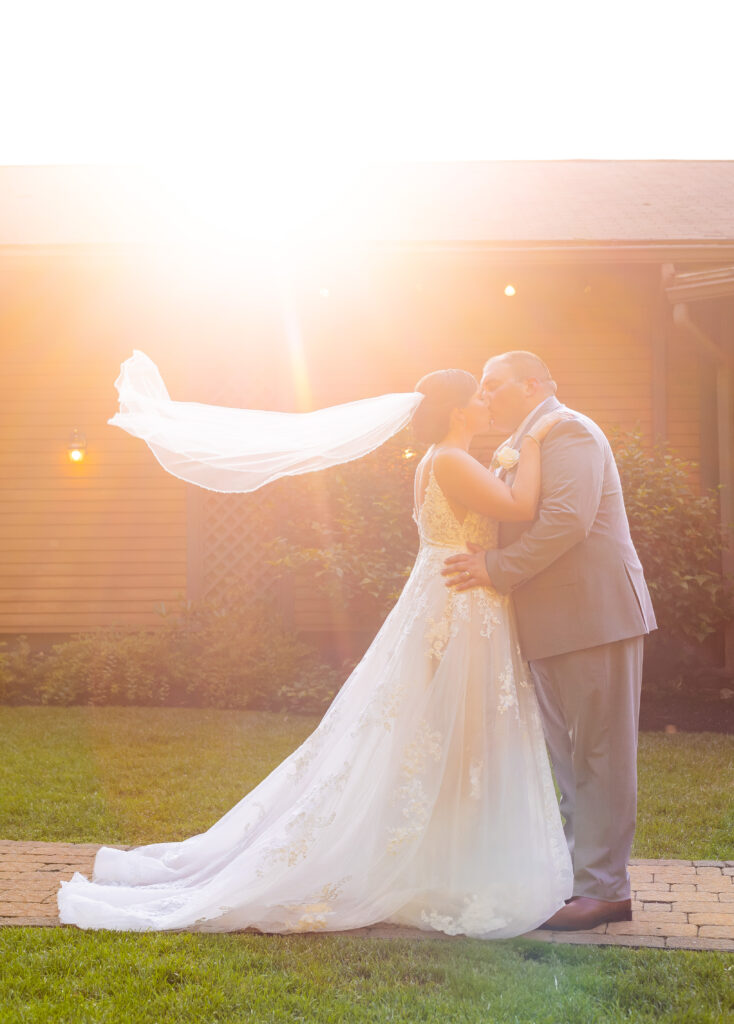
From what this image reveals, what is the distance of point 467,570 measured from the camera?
4012mm

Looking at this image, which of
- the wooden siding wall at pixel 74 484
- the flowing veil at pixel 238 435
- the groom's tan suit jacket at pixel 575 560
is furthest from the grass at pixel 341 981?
the wooden siding wall at pixel 74 484

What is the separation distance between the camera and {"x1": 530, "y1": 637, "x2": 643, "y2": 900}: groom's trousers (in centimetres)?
375

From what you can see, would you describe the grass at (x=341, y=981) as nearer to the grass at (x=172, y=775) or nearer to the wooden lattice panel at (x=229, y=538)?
the grass at (x=172, y=775)

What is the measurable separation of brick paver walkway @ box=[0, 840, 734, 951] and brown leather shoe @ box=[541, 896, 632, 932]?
27mm

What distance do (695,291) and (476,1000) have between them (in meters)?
7.36

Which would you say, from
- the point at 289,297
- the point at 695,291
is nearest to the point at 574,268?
the point at 695,291

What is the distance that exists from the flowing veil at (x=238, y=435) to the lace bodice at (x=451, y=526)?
1.55 ft

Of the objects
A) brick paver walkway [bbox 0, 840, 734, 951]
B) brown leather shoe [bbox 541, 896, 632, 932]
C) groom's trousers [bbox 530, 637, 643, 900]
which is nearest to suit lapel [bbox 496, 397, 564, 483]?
groom's trousers [bbox 530, 637, 643, 900]

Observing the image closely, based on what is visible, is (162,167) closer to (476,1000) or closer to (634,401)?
(634,401)

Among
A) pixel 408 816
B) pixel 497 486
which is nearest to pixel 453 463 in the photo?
pixel 497 486

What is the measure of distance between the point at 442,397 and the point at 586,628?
1084mm

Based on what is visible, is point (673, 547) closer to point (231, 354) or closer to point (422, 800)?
point (231, 354)

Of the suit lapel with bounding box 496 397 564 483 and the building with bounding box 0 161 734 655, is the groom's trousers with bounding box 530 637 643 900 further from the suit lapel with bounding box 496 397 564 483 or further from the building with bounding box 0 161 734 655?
the building with bounding box 0 161 734 655

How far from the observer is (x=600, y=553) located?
3.90 m
